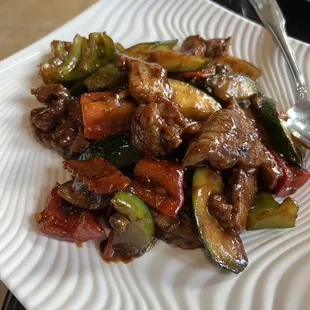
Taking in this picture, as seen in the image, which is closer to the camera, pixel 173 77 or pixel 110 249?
pixel 110 249

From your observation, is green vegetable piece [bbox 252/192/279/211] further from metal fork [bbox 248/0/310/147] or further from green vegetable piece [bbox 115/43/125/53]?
green vegetable piece [bbox 115/43/125/53]

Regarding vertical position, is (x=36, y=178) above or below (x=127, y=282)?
above

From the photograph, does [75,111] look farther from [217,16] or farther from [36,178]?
[217,16]

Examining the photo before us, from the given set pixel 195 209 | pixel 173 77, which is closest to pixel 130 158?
pixel 195 209

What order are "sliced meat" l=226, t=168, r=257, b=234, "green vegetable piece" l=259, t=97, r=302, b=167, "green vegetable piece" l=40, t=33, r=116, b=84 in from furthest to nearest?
"green vegetable piece" l=40, t=33, r=116, b=84 → "green vegetable piece" l=259, t=97, r=302, b=167 → "sliced meat" l=226, t=168, r=257, b=234

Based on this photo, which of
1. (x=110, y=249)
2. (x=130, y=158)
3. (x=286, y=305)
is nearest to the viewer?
(x=286, y=305)

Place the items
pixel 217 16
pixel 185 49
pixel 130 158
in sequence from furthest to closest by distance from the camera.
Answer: pixel 217 16 → pixel 185 49 → pixel 130 158

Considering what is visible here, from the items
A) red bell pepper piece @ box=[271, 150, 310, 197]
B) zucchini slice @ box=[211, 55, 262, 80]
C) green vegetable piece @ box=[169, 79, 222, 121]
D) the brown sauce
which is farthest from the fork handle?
the brown sauce

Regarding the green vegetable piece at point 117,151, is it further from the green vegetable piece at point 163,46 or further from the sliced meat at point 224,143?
the green vegetable piece at point 163,46
